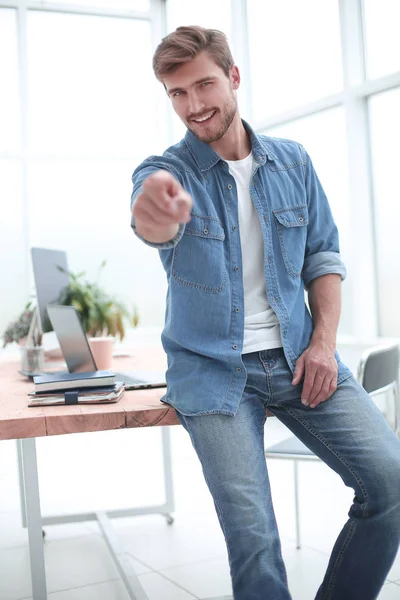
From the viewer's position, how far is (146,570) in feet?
8.23

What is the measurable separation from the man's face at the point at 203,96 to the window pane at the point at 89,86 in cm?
443

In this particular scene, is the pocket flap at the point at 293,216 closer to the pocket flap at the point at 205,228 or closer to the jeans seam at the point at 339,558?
the pocket flap at the point at 205,228

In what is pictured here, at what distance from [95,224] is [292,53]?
2.13 meters

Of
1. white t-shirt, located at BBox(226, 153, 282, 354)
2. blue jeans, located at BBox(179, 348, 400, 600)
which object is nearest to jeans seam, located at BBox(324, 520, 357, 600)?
blue jeans, located at BBox(179, 348, 400, 600)

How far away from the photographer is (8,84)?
5.82 m

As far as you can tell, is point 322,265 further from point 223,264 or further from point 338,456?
point 338,456

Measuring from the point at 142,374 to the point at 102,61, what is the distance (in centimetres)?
448

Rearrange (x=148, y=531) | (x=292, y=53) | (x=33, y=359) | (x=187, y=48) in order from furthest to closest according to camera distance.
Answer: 1. (x=292, y=53)
2. (x=148, y=531)
3. (x=33, y=359)
4. (x=187, y=48)

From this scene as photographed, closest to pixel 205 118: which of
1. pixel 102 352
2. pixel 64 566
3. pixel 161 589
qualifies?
pixel 102 352

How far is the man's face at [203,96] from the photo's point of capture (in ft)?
5.37

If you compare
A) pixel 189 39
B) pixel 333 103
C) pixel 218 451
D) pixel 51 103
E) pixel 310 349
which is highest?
pixel 51 103

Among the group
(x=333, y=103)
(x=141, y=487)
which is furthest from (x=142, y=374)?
(x=333, y=103)

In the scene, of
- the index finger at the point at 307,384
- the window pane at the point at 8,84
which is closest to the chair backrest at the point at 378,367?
the index finger at the point at 307,384

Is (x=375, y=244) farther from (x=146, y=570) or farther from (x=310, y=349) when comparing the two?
(x=310, y=349)
